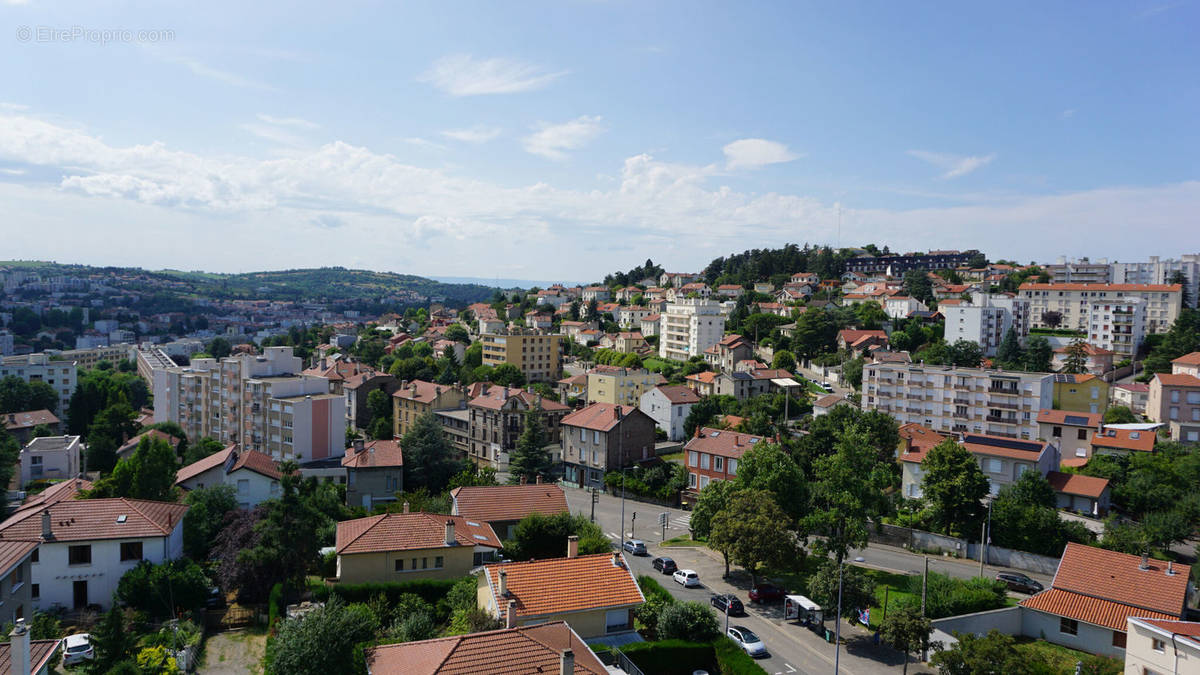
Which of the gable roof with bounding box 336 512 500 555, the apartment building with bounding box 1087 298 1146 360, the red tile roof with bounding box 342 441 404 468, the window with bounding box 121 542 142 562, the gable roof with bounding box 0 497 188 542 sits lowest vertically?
the red tile roof with bounding box 342 441 404 468

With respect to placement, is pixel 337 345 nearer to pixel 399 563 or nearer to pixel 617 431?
pixel 617 431

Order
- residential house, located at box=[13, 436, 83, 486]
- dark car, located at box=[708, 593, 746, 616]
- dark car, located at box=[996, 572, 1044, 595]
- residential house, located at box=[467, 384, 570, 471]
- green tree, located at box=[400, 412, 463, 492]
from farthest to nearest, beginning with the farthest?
residential house, located at box=[467, 384, 570, 471]
residential house, located at box=[13, 436, 83, 486]
green tree, located at box=[400, 412, 463, 492]
dark car, located at box=[996, 572, 1044, 595]
dark car, located at box=[708, 593, 746, 616]

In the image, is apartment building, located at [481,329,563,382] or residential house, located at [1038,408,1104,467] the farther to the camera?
apartment building, located at [481,329,563,382]

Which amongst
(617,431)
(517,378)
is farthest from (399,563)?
(517,378)

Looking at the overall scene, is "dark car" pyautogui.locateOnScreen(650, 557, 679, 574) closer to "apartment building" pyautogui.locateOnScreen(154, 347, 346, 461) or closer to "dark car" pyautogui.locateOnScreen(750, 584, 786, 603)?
"dark car" pyautogui.locateOnScreen(750, 584, 786, 603)

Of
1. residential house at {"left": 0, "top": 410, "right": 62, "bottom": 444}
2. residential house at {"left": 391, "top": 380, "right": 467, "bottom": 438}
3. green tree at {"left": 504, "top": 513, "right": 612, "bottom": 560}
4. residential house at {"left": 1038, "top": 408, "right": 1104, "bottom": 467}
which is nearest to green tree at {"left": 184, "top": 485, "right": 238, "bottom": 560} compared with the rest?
green tree at {"left": 504, "top": 513, "right": 612, "bottom": 560}

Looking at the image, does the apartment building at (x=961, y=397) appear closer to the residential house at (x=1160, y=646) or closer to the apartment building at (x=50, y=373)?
the residential house at (x=1160, y=646)
